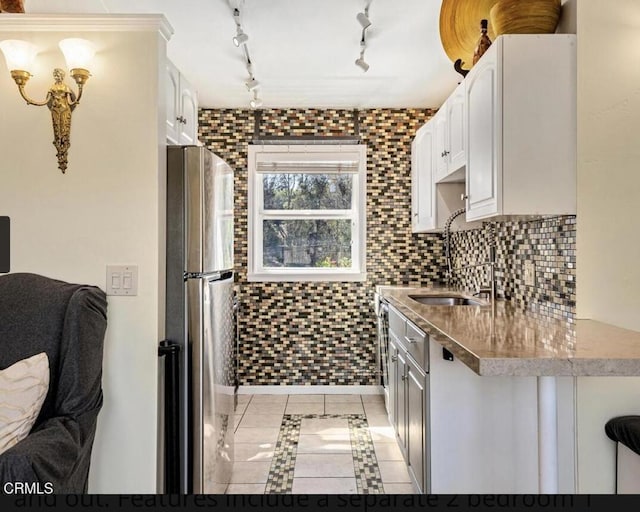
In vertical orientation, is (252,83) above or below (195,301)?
above

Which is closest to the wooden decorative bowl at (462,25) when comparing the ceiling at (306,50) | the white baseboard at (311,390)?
the ceiling at (306,50)

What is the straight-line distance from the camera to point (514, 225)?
2.57 meters

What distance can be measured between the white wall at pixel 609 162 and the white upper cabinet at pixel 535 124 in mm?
48

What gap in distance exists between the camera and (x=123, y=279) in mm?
1775

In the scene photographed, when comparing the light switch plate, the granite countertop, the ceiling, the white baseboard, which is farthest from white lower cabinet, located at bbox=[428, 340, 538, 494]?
the white baseboard

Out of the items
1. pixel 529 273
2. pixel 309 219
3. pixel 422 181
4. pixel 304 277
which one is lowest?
pixel 304 277

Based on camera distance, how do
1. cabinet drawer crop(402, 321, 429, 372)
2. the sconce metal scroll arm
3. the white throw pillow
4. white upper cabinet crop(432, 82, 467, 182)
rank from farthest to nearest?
white upper cabinet crop(432, 82, 467, 182) → cabinet drawer crop(402, 321, 429, 372) → the sconce metal scroll arm → the white throw pillow

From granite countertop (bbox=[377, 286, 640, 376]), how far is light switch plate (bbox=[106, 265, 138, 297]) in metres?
1.19

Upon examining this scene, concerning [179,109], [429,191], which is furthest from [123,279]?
[429,191]

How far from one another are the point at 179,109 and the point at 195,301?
37.5 inches

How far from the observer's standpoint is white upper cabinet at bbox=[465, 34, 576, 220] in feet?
6.20

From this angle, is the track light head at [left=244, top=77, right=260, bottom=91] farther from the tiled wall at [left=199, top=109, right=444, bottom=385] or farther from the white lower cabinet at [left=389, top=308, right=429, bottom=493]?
the white lower cabinet at [left=389, top=308, right=429, bottom=493]

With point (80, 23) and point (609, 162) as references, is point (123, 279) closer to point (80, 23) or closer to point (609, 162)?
point (80, 23)

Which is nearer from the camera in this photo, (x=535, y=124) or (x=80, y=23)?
(x=80, y=23)
